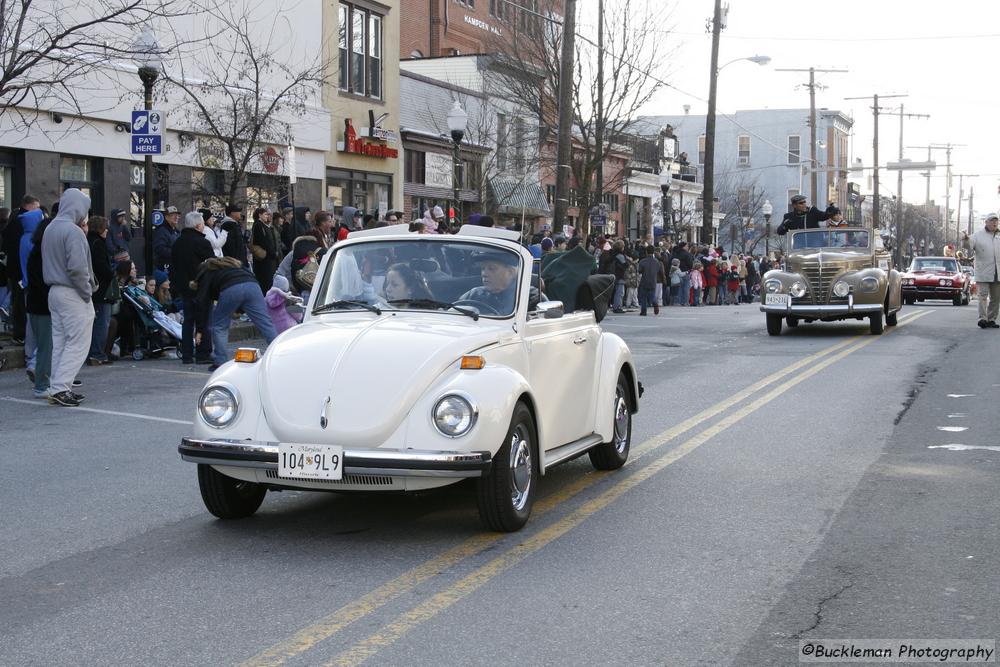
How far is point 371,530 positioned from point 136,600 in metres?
1.58

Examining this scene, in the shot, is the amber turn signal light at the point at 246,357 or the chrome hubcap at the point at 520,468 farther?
the amber turn signal light at the point at 246,357

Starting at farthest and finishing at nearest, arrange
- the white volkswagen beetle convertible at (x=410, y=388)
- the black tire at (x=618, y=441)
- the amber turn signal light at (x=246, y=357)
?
the black tire at (x=618, y=441)
the amber turn signal light at (x=246, y=357)
the white volkswagen beetle convertible at (x=410, y=388)

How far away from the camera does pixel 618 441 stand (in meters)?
8.70

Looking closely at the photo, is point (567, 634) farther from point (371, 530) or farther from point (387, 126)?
point (387, 126)

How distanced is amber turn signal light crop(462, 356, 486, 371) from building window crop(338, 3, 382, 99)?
983 inches

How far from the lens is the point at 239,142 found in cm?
2180

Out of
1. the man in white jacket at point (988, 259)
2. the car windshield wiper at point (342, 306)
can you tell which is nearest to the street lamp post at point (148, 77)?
the car windshield wiper at point (342, 306)

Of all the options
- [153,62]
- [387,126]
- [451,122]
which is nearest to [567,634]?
[153,62]

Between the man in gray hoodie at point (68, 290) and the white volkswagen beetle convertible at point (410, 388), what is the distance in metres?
4.96

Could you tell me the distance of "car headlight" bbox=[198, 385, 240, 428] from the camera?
21.5 ft

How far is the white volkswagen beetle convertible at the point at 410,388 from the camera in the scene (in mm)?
6238

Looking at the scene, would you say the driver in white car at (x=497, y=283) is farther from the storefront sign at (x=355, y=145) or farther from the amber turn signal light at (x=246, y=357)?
the storefront sign at (x=355, y=145)

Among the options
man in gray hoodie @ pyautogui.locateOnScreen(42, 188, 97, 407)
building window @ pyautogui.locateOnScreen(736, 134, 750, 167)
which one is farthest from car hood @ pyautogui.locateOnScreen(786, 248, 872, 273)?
building window @ pyautogui.locateOnScreen(736, 134, 750, 167)

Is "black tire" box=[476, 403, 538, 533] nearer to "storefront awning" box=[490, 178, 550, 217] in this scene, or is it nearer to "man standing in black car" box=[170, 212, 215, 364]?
"man standing in black car" box=[170, 212, 215, 364]
